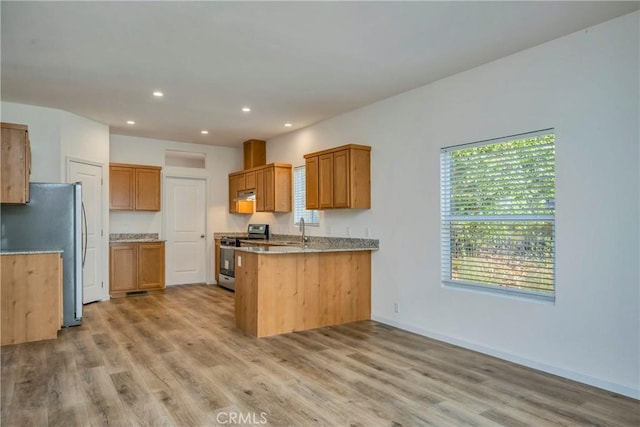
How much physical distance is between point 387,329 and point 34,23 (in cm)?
441

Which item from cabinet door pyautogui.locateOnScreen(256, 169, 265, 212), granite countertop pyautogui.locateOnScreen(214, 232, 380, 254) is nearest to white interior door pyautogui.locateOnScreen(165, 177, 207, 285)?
granite countertop pyautogui.locateOnScreen(214, 232, 380, 254)

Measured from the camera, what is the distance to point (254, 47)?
3521 millimetres

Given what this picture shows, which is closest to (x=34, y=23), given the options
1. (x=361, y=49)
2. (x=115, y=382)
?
(x=361, y=49)

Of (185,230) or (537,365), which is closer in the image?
(537,365)

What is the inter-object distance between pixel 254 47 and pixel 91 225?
4201 millimetres

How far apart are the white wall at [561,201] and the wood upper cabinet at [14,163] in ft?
13.5

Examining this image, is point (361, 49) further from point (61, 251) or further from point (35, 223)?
point (35, 223)

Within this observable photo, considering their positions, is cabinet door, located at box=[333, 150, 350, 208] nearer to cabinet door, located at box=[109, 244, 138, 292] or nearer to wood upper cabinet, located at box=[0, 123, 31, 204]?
wood upper cabinet, located at box=[0, 123, 31, 204]

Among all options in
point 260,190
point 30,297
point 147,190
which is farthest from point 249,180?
point 30,297

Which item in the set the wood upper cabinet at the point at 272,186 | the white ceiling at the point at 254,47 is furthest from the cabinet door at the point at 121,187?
the wood upper cabinet at the point at 272,186

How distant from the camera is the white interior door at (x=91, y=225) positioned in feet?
19.5

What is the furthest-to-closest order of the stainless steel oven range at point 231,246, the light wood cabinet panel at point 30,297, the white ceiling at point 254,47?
the stainless steel oven range at point 231,246 → the light wood cabinet panel at point 30,297 → the white ceiling at point 254,47

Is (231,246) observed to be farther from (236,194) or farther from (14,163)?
(14,163)

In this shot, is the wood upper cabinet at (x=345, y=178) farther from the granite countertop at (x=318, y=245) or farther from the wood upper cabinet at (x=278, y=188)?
the wood upper cabinet at (x=278, y=188)
